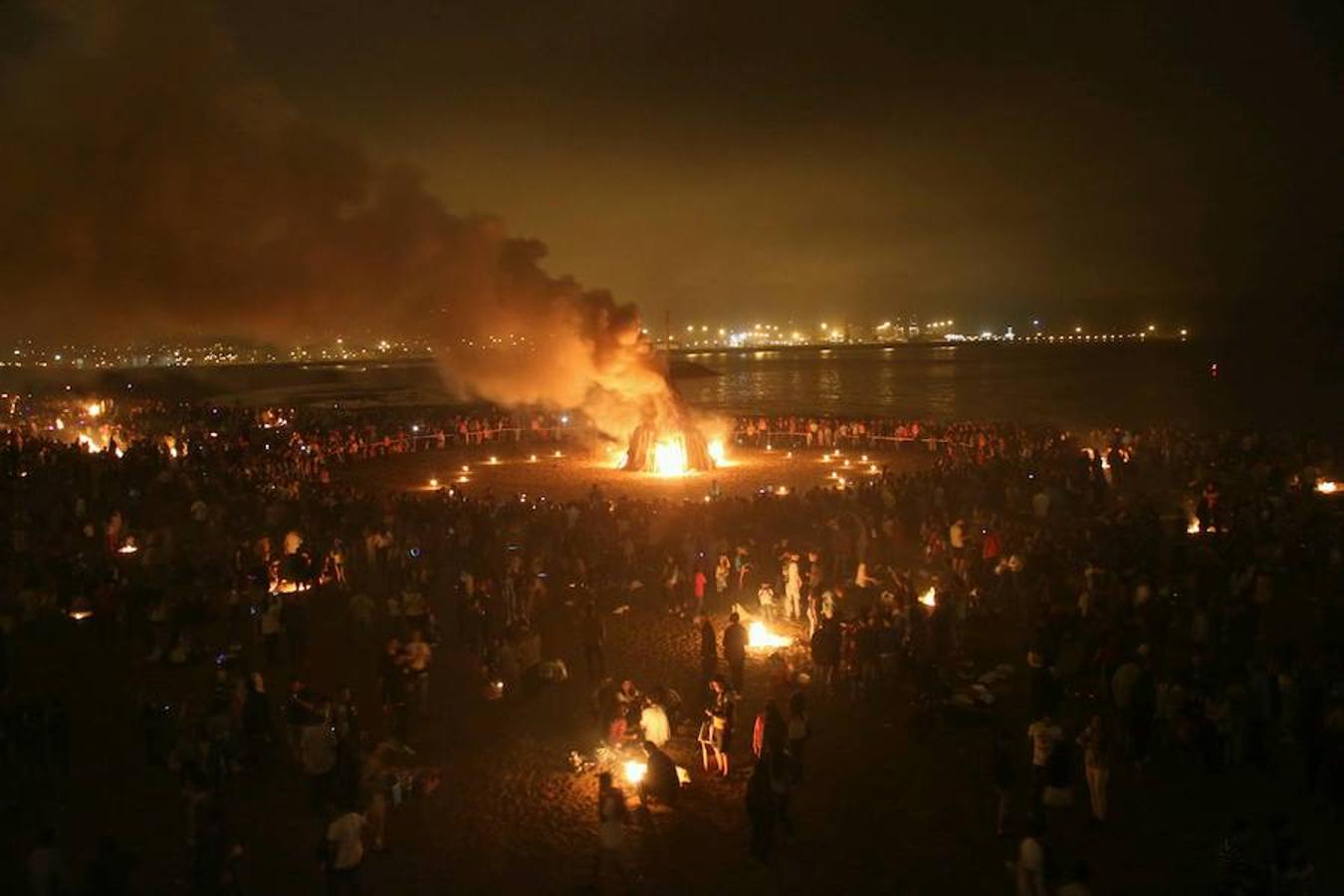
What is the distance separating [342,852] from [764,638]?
25.9 feet

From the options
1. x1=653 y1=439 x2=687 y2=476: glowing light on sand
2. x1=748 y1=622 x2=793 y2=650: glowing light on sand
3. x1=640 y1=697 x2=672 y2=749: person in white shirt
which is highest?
x1=653 y1=439 x2=687 y2=476: glowing light on sand

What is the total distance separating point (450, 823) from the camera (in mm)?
9453

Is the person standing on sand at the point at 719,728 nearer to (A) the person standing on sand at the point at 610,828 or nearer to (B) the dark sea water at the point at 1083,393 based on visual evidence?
(A) the person standing on sand at the point at 610,828

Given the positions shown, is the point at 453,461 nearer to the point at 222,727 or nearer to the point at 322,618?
the point at 322,618

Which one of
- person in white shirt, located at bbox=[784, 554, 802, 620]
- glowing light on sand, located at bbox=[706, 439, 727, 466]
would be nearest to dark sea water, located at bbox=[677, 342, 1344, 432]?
glowing light on sand, located at bbox=[706, 439, 727, 466]

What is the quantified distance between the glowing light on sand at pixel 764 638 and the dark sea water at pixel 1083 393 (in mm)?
54106

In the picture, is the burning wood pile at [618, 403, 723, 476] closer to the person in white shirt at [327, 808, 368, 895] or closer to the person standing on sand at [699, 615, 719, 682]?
the person standing on sand at [699, 615, 719, 682]

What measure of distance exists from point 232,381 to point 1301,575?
486 feet

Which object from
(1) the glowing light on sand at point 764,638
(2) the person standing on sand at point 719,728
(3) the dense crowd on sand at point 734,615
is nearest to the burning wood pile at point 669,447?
(3) the dense crowd on sand at point 734,615

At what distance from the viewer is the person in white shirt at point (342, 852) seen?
7500 millimetres

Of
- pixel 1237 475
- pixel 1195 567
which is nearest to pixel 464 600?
pixel 1195 567

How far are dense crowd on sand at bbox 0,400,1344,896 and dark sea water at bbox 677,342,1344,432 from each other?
47.3 metres

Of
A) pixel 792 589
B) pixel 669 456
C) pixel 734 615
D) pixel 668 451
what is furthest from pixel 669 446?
pixel 734 615

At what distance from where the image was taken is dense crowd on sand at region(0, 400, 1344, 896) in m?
8.99
